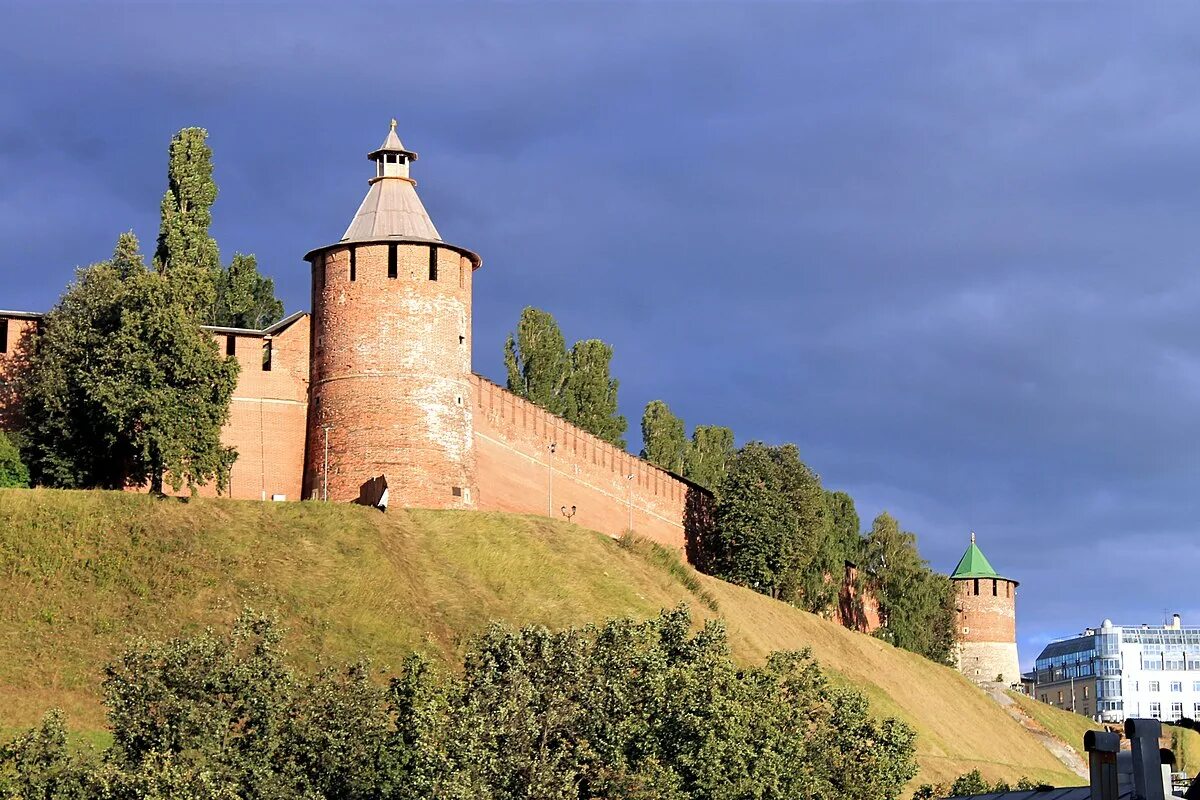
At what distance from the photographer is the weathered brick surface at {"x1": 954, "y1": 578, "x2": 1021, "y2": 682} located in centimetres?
10344

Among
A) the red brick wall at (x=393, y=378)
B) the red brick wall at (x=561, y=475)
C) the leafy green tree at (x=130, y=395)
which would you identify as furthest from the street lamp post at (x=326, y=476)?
the red brick wall at (x=561, y=475)

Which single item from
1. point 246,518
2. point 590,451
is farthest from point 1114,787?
point 590,451

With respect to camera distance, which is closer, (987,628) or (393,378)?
(393,378)

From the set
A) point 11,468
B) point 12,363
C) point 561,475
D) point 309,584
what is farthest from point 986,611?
point 11,468

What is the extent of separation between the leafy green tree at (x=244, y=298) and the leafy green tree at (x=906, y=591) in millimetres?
29713

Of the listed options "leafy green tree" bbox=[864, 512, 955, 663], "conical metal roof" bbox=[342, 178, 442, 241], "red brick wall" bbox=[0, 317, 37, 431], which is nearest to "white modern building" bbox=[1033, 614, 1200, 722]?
"leafy green tree" bbox=[864, 512, 955, 663]

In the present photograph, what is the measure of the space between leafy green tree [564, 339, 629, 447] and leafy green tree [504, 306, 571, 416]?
58 centimetres

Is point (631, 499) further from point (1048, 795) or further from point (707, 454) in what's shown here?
point (1048, 795)

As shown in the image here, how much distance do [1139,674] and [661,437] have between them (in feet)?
248

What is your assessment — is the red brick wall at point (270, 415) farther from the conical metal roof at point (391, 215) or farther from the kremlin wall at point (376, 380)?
the conical metal roof at point (391, 215)

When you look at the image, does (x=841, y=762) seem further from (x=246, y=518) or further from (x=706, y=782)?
(x=246, y=518)

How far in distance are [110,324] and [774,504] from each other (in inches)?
1142

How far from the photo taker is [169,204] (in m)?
68.1

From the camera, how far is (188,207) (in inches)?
2697
